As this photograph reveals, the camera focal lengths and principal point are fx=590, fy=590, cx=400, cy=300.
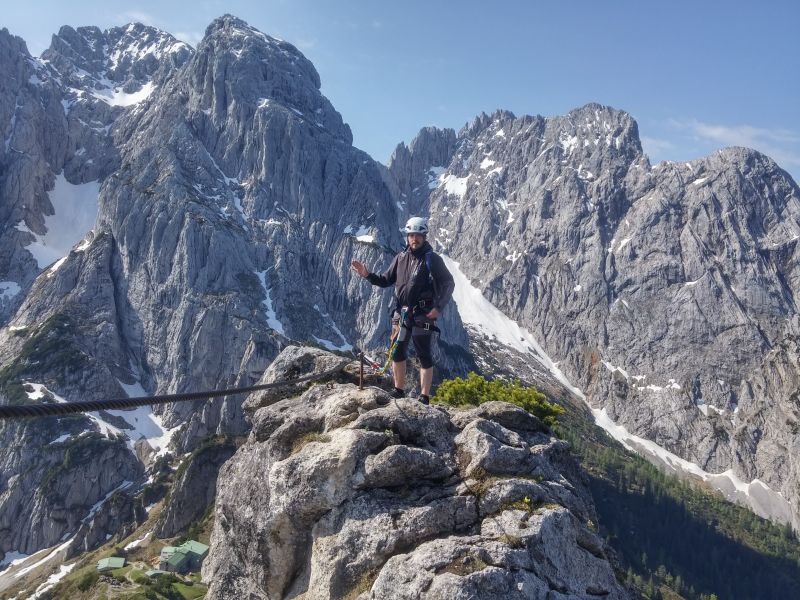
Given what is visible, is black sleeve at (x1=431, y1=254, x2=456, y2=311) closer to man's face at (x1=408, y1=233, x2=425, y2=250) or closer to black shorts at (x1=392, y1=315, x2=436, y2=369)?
man's face at (x1=408, y1=233, x2=425, y2=250)

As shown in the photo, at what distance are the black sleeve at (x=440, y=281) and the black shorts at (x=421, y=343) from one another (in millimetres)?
602

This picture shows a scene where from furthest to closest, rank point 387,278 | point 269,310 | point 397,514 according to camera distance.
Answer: point 269,310 → point 387,278 → point 397,514

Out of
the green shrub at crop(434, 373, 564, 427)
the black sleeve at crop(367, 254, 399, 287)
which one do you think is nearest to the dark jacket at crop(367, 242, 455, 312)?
the black sleeve at crop(367, 254, 399, 287)

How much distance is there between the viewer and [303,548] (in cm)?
1238

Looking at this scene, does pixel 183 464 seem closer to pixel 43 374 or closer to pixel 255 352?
pixel 255 352

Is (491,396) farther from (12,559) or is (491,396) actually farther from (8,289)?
(8,289)

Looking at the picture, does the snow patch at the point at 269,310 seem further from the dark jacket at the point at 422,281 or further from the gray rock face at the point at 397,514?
the gray rock face at the point at 397,514

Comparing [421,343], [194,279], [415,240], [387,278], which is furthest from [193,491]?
[415,240]

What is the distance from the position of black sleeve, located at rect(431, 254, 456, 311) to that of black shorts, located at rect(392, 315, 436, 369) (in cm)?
60

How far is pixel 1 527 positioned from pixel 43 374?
124 feet

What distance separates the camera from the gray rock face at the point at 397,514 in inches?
390

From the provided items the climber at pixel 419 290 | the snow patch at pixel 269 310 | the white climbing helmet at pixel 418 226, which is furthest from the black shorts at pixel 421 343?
the snow patch at pixel 269 310

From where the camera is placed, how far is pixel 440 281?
49.1 ft

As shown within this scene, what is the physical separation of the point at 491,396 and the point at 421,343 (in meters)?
17.6
